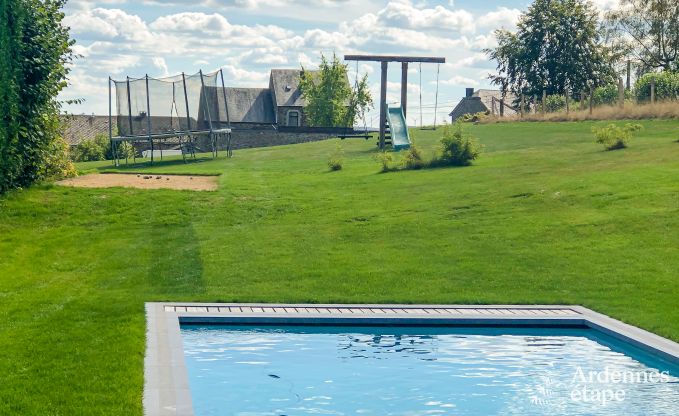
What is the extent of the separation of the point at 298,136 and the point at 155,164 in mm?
22488

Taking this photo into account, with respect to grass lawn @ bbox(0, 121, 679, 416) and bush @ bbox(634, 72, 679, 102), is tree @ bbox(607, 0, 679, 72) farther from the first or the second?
grass lawn @ bbox(0, 121, 679, 416)

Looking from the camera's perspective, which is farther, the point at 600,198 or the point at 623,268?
the point at 600,198

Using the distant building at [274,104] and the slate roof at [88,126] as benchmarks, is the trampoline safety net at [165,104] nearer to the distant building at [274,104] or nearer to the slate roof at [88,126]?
the slate roof at [88,126]

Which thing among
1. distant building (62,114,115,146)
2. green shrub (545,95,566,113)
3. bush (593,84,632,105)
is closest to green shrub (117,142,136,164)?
bush (593,84,632,105)

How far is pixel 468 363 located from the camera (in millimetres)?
12773

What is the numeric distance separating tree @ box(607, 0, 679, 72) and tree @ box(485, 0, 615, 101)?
210 centimetres

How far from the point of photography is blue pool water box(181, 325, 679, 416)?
1079 cm

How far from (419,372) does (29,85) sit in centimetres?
1316

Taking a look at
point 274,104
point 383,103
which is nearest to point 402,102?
point 383,103

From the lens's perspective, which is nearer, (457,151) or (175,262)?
(175,262)

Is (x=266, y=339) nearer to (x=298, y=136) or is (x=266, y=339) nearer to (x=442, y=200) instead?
(x=442, y=200)

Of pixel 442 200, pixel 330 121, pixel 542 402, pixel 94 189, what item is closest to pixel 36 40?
pixel 94 189

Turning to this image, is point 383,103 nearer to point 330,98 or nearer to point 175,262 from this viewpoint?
point 175,262

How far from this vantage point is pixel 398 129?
4222cm
